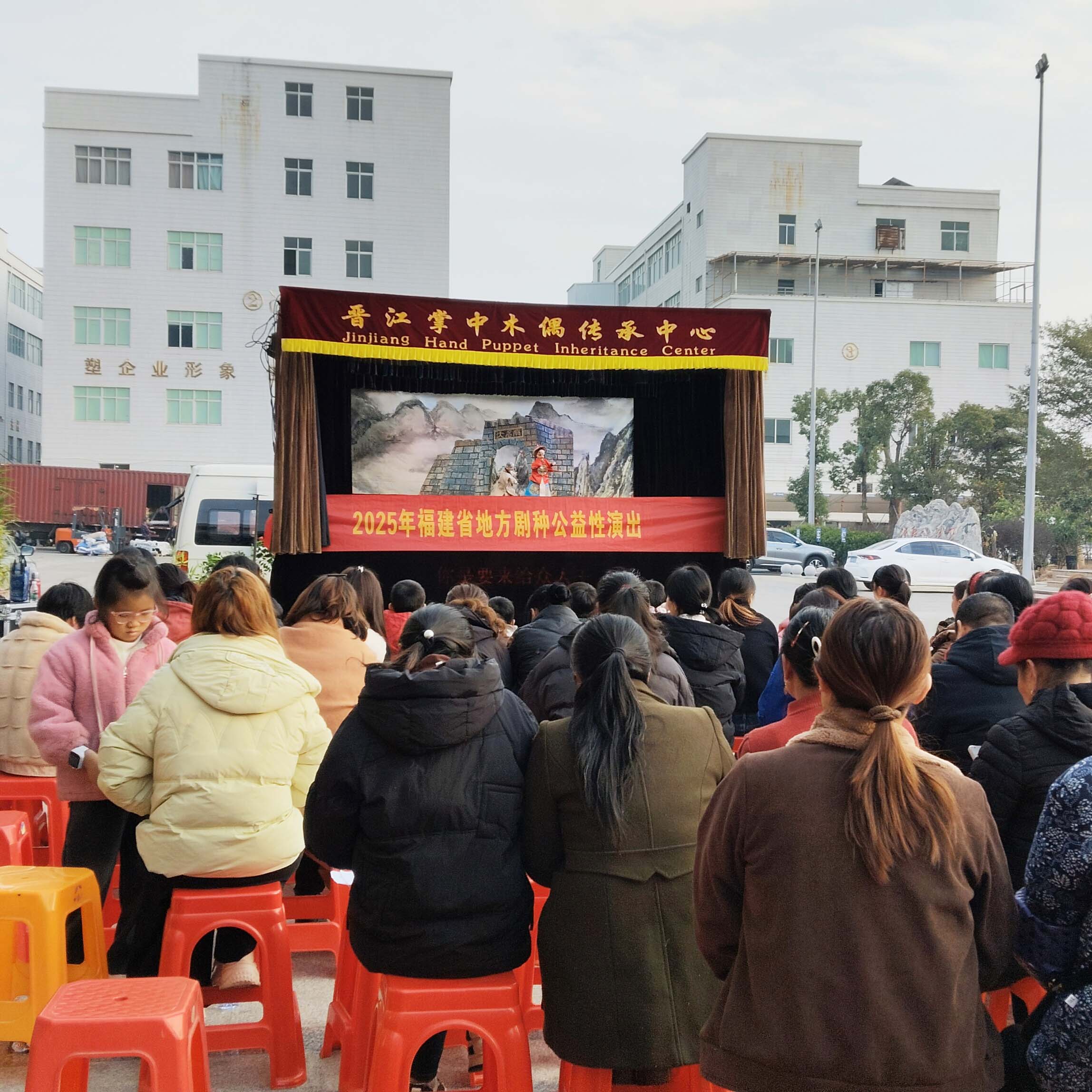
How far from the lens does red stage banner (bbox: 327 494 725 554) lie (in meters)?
9.04

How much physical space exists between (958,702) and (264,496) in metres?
9.56

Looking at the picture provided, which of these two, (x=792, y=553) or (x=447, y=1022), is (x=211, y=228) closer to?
(x=792, y=553)

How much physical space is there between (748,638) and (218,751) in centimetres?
276

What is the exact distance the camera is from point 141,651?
3.66m

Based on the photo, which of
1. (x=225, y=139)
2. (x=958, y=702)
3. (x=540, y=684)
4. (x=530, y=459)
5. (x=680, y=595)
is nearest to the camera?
(x=958, y=702)

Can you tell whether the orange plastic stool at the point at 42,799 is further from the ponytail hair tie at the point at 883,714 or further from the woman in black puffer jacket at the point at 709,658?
the ponytail hair tie at the point at 883,714

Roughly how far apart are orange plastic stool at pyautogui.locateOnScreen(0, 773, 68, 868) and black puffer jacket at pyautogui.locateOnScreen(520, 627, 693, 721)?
1891 millimetres

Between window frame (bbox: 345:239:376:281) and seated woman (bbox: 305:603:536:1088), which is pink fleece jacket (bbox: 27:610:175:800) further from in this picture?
window frame (bbox: 345:239:376:281)

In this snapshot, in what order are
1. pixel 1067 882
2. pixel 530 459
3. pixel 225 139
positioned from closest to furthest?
pixel 1067 882, pixel 530 459, pixel 225 139

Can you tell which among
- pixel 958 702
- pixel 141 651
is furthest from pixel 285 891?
pixel 958 702

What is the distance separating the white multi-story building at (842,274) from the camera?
1457 inches

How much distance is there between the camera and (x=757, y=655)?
5.04 meters

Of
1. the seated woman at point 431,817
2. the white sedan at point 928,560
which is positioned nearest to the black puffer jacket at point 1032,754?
the seated woman at point 431,817

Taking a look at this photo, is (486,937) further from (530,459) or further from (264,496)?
(264,496)
